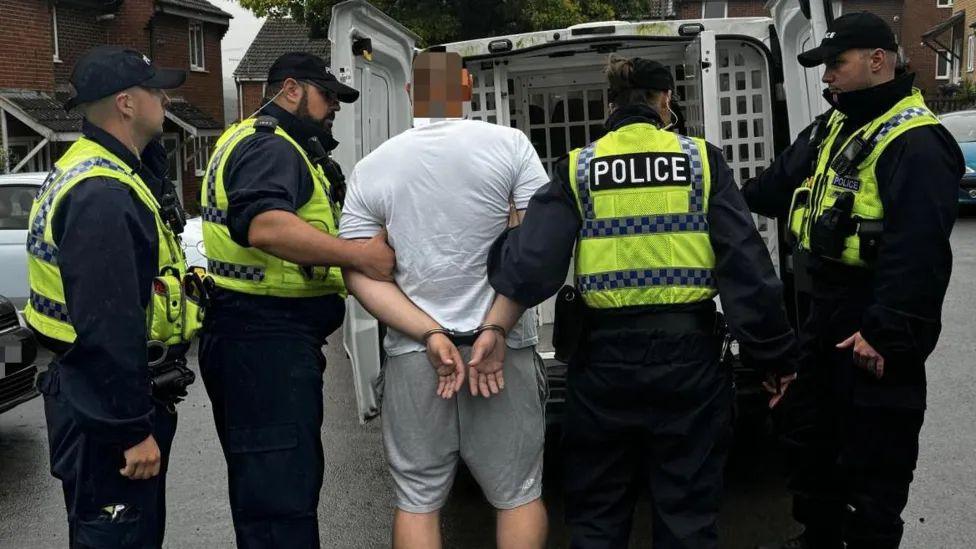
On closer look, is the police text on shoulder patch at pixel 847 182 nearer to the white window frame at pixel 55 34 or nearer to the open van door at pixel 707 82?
the open van door at pixel 707 82

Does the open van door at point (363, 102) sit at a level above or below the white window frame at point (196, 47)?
below

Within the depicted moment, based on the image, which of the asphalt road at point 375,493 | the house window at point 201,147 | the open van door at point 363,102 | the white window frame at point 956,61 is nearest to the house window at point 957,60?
the white window frame at point 956,61

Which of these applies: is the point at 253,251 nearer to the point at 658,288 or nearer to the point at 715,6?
the point at 658,288

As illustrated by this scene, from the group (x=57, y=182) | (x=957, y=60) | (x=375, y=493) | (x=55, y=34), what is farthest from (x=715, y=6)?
(x=57, y=182)

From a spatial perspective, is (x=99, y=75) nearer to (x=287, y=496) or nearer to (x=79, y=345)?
(x=79, y=345)

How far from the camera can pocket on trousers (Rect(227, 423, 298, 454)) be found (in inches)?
145

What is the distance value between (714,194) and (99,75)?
6.59 feet

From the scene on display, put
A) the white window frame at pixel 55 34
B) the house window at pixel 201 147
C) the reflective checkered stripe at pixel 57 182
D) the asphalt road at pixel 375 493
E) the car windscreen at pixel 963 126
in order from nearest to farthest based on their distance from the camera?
the reflective checkered stripe at pixel 57 182 < the asphalt road at pixel 375 493 < the car windscreen at pixel 963 126 < the white window frame at pixel 55 34 < the house window at pixel 201 147

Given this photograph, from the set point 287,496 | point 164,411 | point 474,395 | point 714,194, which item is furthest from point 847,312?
point 164,411

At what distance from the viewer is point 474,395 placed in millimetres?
3508

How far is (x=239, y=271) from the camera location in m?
3.77

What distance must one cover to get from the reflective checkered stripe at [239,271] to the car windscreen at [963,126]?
16115 mm

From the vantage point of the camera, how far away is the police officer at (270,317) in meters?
3.57

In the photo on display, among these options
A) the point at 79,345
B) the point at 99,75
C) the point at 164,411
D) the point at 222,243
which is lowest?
the point at 164,411
